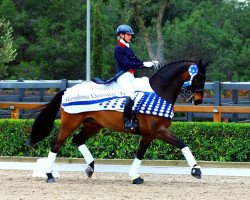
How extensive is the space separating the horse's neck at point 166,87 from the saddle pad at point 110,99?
8 cm

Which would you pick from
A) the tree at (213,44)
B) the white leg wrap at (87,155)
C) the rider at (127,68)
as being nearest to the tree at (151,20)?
the tree at (213,44)

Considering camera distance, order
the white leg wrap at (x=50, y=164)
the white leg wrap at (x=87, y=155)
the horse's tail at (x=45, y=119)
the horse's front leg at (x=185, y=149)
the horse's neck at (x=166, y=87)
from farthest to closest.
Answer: the horse's tail at (x=45, y=119), the white leg wrap at (x=87, y=155), the white leg wrap at (x=50, y=164), the horse's neck at (x=166, y=87), the horse's front leg at (x=185, y=149)

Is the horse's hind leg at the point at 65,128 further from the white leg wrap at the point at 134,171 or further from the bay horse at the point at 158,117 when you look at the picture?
the white leg wrap at the point at 134,171

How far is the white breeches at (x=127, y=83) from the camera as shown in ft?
44.0

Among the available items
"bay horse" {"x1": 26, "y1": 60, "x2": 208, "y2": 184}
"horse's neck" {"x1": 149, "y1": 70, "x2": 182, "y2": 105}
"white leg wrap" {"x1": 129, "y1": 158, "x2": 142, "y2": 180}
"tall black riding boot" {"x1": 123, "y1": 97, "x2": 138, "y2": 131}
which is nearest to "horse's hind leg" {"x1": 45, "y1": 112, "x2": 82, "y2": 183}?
"bay horse" {"x1": 26, "y1": 60, "x2": 208, "y2": 184}

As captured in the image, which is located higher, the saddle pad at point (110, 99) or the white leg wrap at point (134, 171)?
the saddle pad at point (110, 99)

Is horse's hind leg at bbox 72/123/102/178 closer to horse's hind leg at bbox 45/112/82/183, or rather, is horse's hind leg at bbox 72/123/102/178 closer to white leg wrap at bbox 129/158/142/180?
horse's hind leg at bbox 45/112/82/183

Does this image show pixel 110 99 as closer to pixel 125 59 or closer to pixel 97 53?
pixel 125 59

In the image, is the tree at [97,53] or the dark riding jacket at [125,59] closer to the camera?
the dark riding jacket at [125,59]

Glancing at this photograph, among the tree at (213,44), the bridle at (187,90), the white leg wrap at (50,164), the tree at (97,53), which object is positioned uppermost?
the bridle at (187,90)

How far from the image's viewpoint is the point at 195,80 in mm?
13477

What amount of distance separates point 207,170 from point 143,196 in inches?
151

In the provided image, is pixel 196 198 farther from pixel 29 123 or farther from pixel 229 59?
pixel 229 59

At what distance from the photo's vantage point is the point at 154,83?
13.6m
